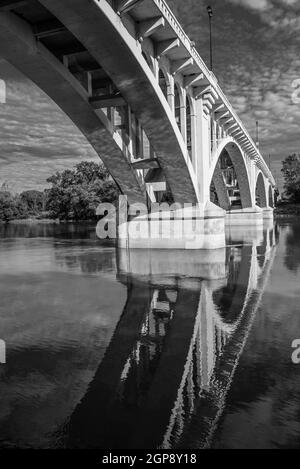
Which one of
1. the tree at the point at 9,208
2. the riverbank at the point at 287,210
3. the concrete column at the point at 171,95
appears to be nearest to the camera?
the concrete column at the point at 171,95

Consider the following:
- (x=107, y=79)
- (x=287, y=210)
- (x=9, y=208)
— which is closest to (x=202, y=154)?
(x=107, y=79)

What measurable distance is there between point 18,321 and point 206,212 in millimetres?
16521

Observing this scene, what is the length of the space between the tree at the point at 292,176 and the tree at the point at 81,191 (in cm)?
4710

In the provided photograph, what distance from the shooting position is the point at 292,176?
102812 mm

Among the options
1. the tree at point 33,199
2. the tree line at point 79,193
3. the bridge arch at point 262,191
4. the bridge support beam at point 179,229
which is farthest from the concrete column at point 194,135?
the tree at point 33,199

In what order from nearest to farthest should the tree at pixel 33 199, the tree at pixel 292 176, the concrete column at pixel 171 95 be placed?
1. the concrete column at pixel 171 95
2. the tree at pixel 292 176
3. the tree at pixel 33 199

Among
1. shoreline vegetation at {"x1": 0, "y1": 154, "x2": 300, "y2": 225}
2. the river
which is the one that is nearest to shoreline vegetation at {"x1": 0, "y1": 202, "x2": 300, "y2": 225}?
shoreline vegetation at {"x1": 0, "y1": 154, "x2": 300, "y2": 225}

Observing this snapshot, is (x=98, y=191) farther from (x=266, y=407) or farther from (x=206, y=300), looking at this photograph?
(x=266, y=407)

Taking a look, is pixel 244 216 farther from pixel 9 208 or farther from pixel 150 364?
pixel 9 208

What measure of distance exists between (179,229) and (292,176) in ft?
289

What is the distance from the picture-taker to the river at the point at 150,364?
4539 mm

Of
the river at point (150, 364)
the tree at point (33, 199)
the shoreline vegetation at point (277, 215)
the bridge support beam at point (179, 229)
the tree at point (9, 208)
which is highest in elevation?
the tree at point (33, 199)

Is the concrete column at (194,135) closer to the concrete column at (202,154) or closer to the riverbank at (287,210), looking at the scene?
the concrete column at (202,154)

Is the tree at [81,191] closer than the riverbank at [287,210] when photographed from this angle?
Yes
